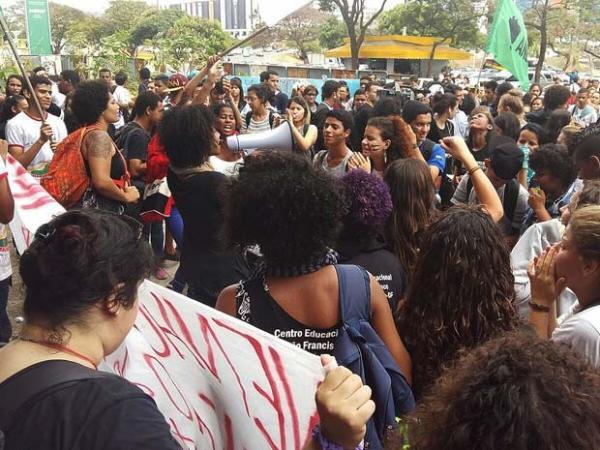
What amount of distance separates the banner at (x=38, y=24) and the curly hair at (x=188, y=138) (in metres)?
13.7

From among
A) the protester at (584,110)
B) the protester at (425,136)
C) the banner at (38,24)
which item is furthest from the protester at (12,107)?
the banner at (38,24)

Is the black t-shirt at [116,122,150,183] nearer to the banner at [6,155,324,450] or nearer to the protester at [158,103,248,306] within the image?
the protester at [158,103,248,306]

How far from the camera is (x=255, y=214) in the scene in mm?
2041

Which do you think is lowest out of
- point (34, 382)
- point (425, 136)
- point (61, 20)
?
point (425, 136)

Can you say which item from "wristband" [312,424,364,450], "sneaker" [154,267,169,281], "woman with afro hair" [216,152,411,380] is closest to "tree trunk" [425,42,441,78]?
"sneaker" [154,267,169,281]

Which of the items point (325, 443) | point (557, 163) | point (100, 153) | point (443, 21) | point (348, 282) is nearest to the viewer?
point (325, 443)

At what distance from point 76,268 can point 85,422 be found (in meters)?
0.37

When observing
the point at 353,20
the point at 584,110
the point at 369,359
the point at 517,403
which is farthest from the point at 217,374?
the point at 353,20

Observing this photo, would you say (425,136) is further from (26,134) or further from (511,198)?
(26,134)

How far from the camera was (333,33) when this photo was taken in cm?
5488

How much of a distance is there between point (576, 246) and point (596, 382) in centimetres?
103

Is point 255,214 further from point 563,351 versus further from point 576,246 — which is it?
point 563,351

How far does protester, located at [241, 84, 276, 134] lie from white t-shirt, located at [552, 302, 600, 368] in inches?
216

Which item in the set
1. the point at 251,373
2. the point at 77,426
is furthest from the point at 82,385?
the point at 251,373
